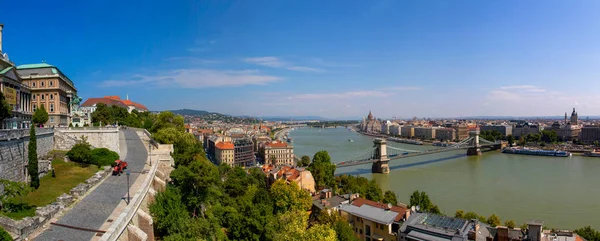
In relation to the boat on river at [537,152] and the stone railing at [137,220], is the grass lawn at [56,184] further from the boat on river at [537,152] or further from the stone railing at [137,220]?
the boat on river at [537,152]

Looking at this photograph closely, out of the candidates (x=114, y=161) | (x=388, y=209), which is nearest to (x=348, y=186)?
(x=388, y=209)

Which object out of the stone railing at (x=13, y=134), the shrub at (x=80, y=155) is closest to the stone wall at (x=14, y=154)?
the stone railing at (x=13, y=134)

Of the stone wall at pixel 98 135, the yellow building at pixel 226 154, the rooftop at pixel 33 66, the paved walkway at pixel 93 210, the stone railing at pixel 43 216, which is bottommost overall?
the yellow building at pixel 226 154

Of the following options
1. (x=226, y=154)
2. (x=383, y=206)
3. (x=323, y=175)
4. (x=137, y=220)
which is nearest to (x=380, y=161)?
(x=323, y=175)

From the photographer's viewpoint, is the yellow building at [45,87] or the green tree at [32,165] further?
the yellow building at [45,87]

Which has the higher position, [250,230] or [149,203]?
[149,203]

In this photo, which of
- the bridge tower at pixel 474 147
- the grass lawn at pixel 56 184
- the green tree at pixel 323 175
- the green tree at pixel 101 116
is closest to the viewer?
the grass lawn at pixel 56 184

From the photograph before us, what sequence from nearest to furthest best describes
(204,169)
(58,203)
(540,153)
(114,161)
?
(58,203) < (204,169) < (114,161) < (540,153)

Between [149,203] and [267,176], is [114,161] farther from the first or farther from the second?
[267,176]

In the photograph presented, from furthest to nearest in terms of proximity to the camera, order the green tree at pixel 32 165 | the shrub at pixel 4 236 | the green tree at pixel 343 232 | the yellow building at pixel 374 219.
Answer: the yellow building at pixel 374 219
the green tree at pixel 343 232
the green tree at pixel 32 165
the shrub at pixel 4 236
